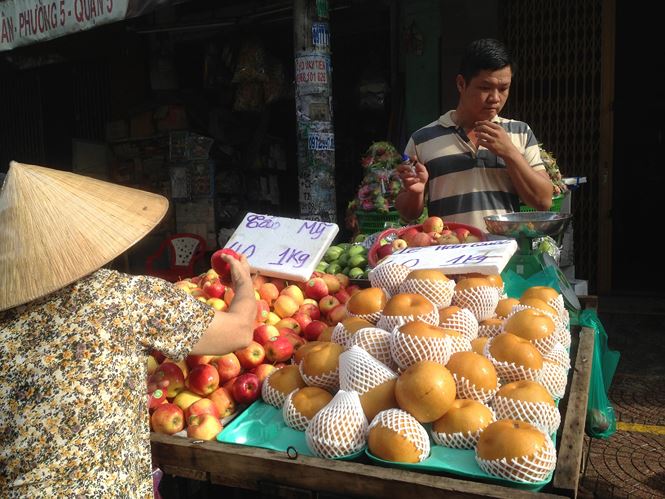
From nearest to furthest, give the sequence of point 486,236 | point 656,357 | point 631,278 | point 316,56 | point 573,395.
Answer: point 573,395, point 486,236, point 316,56, point 656,357, point 631,278

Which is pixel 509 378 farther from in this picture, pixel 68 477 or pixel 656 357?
pixel 656 357

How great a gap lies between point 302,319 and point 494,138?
1.23 m

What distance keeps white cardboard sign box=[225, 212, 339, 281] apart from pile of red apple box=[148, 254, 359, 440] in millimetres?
95

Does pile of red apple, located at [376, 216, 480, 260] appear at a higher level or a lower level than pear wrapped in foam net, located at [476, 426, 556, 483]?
higher

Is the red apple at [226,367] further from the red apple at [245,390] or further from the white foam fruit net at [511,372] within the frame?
the white foam fruit net at [511,372]

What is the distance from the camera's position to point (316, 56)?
4.80 metres

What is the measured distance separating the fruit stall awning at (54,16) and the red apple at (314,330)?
3664mm

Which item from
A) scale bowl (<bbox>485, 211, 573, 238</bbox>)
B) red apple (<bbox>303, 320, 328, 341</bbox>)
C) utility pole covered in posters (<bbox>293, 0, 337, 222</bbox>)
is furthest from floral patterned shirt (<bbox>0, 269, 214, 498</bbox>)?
utility pole covered in posters (<bbox>293, 0, 337, 222</bbox>)

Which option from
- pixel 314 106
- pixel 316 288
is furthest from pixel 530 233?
pixel 314 106

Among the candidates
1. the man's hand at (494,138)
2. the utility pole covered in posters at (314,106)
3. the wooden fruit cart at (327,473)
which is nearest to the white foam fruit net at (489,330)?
the wooden fruit cart at (327,473)

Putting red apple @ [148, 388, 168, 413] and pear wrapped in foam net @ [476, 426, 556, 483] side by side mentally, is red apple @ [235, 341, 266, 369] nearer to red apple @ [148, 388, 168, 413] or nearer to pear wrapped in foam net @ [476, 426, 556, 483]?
red apple @ [148, 388, 168, 413]

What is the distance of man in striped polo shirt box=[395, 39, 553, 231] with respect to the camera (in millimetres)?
2902

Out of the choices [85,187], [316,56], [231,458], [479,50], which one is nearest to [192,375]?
[231,458]

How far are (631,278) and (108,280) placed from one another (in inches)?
312
